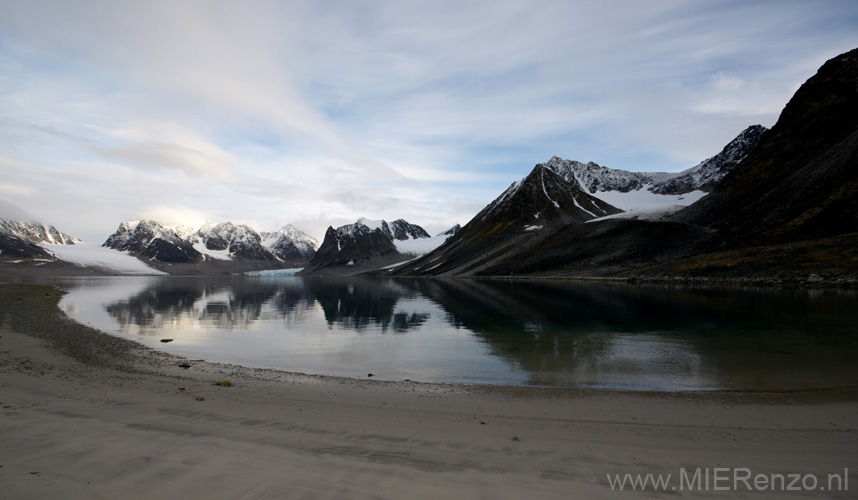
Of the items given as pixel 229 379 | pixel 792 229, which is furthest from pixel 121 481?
pixel 792 229

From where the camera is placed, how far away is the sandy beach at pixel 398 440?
21.9 feet

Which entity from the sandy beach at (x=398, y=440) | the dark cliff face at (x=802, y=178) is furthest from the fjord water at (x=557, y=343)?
the dark cliff face at (x=802, y=178)

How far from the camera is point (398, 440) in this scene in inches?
353

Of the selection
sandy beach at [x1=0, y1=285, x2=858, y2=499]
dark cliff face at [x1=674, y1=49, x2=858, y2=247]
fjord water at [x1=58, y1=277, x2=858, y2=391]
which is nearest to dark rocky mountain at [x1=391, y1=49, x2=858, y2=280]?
dark cliff face at [x1=674, y1=49, x2=858, y2=247]

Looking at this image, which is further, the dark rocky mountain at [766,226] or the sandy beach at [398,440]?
the dark rocky mountain at [766,226]

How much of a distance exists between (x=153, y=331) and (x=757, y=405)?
35.1 meters

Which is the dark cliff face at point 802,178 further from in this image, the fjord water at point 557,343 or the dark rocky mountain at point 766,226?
the fjord water at point 557,343

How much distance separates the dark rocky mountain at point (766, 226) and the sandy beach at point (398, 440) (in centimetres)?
6679

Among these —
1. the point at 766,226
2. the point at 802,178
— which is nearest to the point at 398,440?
the point at 766,226

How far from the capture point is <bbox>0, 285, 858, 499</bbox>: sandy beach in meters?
6.68

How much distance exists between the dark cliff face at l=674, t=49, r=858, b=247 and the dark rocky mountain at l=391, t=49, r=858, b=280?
28 cm

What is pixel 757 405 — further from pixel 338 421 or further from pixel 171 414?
pixel 171 414

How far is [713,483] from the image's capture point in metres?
7.10

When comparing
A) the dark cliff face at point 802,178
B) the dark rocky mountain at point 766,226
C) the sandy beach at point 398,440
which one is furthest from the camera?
the dark cliff face at point 802,178
